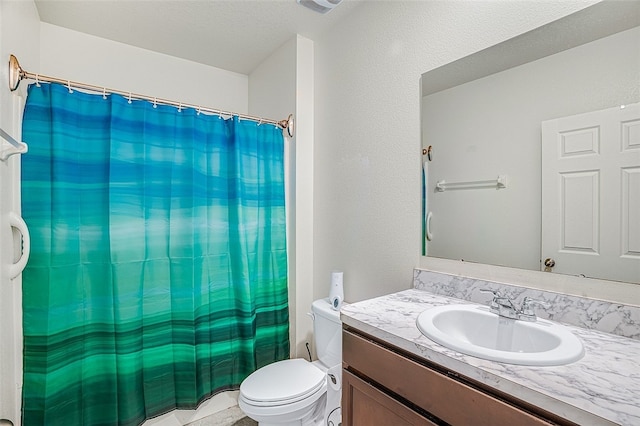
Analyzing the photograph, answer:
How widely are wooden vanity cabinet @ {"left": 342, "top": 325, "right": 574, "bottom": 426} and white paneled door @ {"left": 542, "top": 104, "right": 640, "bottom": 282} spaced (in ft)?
1.97

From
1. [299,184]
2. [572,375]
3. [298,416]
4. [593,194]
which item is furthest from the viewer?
[299,184]

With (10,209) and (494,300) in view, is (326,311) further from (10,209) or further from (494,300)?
(10,209)

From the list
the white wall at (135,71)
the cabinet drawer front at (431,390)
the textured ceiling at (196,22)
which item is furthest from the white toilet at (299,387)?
the white wall at (135,71)

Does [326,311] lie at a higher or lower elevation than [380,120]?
lower

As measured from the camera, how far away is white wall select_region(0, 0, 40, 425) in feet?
4.00

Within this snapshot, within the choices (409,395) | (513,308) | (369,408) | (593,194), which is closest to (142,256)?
(369,408)

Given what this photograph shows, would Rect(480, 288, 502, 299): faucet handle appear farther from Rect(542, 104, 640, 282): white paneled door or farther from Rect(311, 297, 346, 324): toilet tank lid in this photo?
Rect(311, 297, 346, 324): toilet tank lid

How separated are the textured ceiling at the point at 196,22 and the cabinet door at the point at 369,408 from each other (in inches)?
77.5

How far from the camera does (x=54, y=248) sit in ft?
4.79

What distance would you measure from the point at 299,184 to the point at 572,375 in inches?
67.5

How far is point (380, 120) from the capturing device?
1640mm

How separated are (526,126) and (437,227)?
1.77ft

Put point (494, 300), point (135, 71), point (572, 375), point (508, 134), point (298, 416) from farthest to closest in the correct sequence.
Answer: point (135, 71), point (298, 416), point (508, 134), point (494, 300), point (572, 375)

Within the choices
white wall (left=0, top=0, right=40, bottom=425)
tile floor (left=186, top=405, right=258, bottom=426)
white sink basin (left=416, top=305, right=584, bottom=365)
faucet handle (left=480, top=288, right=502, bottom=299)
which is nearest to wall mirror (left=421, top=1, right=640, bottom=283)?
faucet handle (left=480, top=288, right=502, bottom=299)
